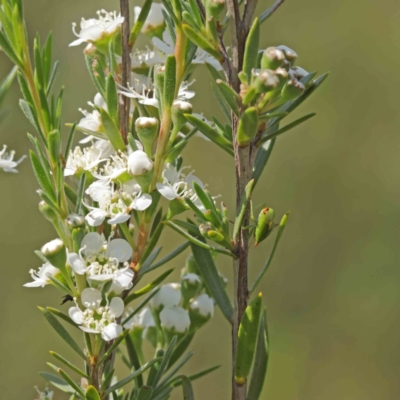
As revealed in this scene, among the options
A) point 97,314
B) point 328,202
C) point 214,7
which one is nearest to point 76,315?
point 97,314

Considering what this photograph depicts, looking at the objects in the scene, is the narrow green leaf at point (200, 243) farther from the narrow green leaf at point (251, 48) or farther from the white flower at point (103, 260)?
the narrow green leaf at point (251, 48)

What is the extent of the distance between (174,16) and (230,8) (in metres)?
0.06

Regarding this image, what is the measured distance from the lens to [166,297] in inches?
32.3

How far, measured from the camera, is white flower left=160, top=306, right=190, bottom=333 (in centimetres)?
80

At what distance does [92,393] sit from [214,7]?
0.41 metres

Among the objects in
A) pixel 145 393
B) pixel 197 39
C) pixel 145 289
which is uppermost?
pixel 197 39

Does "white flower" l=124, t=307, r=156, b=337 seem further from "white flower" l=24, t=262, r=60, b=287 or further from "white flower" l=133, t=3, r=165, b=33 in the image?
"white flower" l=133, t=3, r=165, b=33

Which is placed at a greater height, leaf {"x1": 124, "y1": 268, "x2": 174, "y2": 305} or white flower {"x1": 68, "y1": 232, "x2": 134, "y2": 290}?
white flower {"x1": 68, "y1": 232, "x2": 134, "y2": 290}

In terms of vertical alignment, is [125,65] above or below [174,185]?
above

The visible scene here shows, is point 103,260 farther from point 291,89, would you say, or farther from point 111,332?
point 291,89

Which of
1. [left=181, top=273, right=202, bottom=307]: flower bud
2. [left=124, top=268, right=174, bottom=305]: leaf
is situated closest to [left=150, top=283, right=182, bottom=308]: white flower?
[left=181, top=273, right=202, bottom=307]: flower bud

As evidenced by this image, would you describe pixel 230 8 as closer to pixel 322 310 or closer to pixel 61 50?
pixel 61 50

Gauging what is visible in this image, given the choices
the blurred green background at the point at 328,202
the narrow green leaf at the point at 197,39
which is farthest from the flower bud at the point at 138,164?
the blurred green background at the point at 328,202

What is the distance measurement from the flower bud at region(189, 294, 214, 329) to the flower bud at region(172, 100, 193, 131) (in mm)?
279
